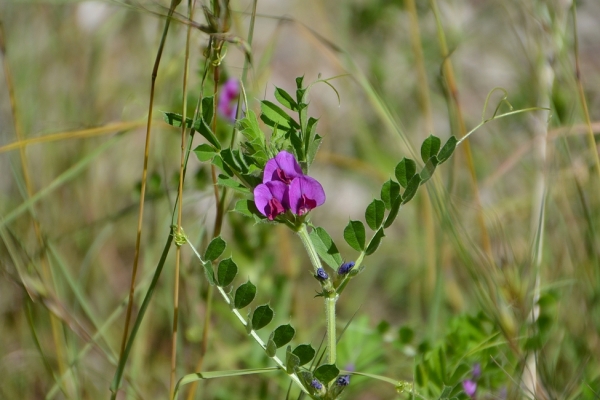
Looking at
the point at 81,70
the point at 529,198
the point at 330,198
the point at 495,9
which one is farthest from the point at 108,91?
the point at 495,9

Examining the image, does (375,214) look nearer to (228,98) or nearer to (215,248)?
(215,248)

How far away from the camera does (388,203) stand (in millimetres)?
718

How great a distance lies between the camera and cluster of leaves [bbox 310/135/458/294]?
2.30 ft

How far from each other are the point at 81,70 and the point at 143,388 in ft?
3.24

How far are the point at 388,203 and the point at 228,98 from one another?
1.87ft

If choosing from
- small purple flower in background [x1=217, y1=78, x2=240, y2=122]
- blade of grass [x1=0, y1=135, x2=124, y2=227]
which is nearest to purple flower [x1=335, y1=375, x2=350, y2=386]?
blade of grass [x1=0, y1=135, x2=124, y2=227]

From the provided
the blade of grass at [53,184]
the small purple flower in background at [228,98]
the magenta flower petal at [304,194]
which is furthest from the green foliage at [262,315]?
the small purple flower in background at [228,98]

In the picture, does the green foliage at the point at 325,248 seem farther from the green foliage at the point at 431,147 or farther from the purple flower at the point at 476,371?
the purple flower at the point at 476,371

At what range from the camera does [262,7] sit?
112 inches

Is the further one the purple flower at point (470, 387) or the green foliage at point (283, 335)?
the purple flower at point (470, 387)

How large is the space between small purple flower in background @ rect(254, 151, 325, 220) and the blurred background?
6 centimetres

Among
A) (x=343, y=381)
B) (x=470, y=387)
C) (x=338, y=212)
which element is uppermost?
(x=343, y=381)

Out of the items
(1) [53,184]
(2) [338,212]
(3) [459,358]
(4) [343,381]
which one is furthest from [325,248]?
(2) [338,212]

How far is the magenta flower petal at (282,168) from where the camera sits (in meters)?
0.68
